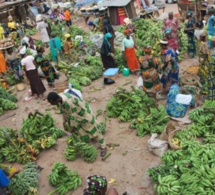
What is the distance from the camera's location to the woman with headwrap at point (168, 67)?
709 cm

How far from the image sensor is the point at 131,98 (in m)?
7.10

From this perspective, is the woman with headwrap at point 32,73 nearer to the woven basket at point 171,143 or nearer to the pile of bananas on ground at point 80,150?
the pile of bananas on ground at point 80,150

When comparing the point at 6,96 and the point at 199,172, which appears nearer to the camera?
the point at 199,172

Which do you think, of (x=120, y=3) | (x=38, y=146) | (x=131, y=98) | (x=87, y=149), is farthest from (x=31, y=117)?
(x=120, y=3)

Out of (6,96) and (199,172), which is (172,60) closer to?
(199,172)

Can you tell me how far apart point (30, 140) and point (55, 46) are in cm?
517

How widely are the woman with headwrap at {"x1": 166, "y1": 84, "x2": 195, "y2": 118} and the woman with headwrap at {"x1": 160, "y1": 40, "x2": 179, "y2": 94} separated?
0.81 meters

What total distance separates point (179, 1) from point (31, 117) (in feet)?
34.2

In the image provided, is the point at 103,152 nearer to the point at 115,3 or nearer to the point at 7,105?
the point at 7,105

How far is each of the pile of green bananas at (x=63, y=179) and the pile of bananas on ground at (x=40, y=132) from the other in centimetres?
116

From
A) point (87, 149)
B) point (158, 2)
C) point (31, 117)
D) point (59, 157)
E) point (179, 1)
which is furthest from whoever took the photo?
point (158, 2)

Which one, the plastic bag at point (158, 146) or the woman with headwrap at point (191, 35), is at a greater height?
the woman with headwrap at point (191, 35)

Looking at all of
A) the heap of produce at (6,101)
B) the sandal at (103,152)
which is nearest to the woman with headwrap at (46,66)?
the heap of produce at (6,101)

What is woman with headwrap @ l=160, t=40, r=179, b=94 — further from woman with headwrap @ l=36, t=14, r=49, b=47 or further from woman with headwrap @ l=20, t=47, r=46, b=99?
woman with headwrap @ l=36, t=14, r=49, b=47
